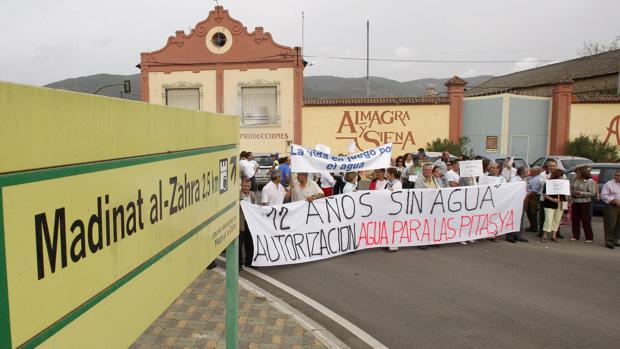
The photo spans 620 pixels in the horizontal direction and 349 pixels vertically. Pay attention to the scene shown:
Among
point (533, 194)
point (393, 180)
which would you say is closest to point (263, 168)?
point (393, 180)

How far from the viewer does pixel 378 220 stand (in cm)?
923

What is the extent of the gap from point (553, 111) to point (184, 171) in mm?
29819

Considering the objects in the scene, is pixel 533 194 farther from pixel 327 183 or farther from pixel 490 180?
pixel 327 183

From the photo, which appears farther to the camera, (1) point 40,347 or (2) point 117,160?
(2) point 117,160

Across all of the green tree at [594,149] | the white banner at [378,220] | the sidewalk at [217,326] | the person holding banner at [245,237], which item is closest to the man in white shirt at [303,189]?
the white banner at [378,220]

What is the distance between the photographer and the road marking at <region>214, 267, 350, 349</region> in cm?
510

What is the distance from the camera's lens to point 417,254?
9.05m

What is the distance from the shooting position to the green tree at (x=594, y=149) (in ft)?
87.0

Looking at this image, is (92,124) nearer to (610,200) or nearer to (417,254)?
(417,254)

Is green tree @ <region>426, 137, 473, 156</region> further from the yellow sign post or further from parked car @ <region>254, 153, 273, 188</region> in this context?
the yellow sign post

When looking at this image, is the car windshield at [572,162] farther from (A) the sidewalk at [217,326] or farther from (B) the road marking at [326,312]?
(A) the sidewalk at [217,326]

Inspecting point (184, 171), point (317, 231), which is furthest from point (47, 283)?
point (317, 231)

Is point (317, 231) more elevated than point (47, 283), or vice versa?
point (47, 283)

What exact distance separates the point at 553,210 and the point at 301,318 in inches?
278
